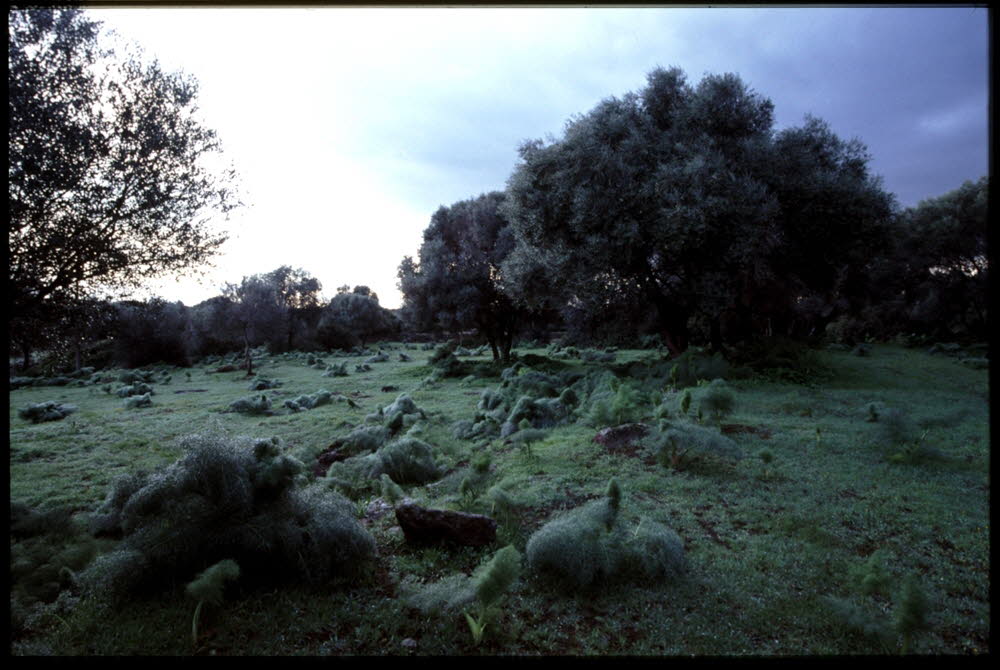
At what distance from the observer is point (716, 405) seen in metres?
7.97

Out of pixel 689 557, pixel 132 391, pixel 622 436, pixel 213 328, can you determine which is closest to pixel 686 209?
pixel 622 436

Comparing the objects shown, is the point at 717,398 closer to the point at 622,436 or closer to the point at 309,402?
the point at 622,436

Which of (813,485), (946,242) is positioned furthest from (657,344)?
(813,485)

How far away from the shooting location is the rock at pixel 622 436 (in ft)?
25.7

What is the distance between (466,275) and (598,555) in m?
20.5

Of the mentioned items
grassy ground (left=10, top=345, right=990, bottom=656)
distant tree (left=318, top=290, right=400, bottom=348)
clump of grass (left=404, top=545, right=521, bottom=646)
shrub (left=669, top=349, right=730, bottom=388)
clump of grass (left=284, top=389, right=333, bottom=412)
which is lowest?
clump of grass (left=284, top=389, right=333, bottom=412)

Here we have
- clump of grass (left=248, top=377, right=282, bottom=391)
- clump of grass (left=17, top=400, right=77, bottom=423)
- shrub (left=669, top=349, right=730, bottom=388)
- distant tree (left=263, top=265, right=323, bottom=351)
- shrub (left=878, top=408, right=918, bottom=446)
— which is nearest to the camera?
shrub (left=878, top=408, right=918, bottom=446)

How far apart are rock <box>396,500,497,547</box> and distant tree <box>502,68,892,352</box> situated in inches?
414

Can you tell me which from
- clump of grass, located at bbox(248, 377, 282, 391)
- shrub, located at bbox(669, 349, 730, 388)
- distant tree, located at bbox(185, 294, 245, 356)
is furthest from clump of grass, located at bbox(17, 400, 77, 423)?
shrub, located at bbox(669, 349, 730, 388)

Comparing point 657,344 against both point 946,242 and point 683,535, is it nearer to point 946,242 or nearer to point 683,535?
point 946,242

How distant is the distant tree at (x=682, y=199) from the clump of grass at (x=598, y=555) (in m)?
10.2

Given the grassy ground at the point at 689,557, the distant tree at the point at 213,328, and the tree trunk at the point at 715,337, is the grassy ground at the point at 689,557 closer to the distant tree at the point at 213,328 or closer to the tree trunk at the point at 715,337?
the tree trunk at the point at 715,337

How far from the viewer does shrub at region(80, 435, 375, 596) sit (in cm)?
373

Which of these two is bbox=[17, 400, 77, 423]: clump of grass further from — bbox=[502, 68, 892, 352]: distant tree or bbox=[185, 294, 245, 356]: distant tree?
bbox=[185, 294, 245, 356]: distant tree
